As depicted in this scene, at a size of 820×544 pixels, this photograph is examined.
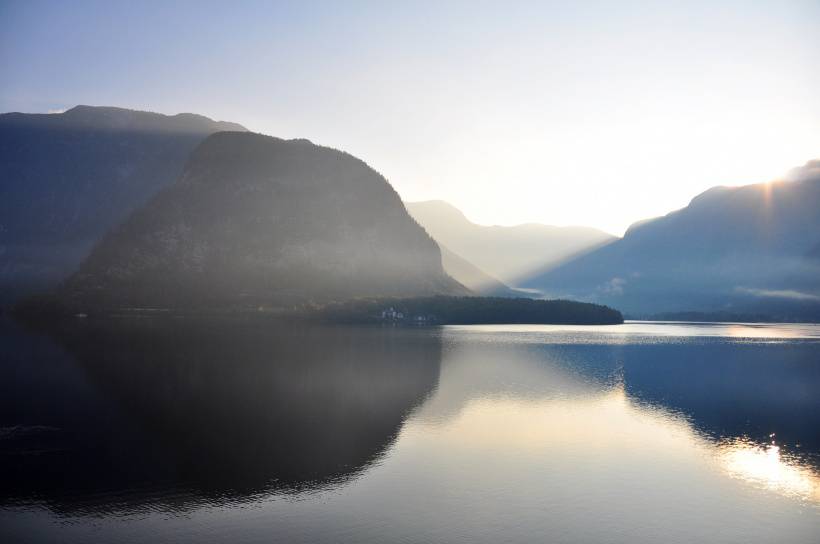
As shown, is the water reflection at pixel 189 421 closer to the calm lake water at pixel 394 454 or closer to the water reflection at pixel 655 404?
the calm lake water at pixel 394 454

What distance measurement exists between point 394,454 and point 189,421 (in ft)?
81.3

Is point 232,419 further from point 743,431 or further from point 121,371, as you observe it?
point 743,431

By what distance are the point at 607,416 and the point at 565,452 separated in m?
20.0

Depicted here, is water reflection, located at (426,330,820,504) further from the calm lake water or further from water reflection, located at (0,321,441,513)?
water reflection, located at (0,321,441,513)

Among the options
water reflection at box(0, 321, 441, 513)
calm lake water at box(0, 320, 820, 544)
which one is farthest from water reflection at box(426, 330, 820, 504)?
water reflection at box(0, 321, 441, 513)

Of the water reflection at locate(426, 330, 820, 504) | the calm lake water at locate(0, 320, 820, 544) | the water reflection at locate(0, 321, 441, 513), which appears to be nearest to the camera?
the calm lake water at locate(0, 320, 820, 544)

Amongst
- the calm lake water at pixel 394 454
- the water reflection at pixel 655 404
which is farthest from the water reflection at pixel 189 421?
the water reflection at pixel 655 404

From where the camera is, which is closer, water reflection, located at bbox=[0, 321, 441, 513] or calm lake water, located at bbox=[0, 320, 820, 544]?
calm lake water, located at bbox=[0, 320, 820, 544]

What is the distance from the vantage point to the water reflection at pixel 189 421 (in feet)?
144

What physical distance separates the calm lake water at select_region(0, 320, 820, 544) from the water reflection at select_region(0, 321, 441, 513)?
0.29m

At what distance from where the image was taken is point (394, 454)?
53.3 metres

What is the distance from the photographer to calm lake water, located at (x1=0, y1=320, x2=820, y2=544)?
3706cm

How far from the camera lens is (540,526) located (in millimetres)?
37000

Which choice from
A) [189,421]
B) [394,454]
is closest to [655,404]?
[394,454]
